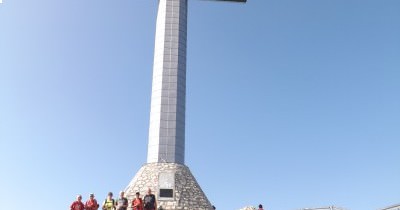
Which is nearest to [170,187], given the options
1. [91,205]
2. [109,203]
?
[109,203]

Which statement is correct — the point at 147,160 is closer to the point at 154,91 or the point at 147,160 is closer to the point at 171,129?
the point at 171,129

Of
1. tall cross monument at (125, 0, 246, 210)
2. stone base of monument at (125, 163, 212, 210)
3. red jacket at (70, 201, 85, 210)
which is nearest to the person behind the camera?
red jacket at (70, 201, 85, 210)

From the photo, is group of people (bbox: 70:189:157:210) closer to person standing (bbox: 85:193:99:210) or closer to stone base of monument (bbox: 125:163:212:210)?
person standing (bbox: 85:193:99:210)

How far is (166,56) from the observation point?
119 feet

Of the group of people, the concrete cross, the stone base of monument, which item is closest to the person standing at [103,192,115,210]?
the group of people

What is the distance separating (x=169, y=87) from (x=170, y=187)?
824cm

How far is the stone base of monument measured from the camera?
30.9 m

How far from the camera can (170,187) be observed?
103ft

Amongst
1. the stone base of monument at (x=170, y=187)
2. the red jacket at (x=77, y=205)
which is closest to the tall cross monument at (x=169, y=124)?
the stone base of monument at (x=170, y=187)

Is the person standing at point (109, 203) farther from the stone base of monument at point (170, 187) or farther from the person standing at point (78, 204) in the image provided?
the stone base of monument at point (170, 187)

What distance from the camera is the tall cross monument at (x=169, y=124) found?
103 feet

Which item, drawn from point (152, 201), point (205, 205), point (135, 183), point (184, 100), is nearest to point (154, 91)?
point (184, 100)

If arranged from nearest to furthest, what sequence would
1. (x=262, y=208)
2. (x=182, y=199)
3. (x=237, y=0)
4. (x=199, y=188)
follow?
(x=262, y=208), (x=182, y=199), (x=199, y=188), (x=237, y=0)

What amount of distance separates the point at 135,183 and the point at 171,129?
508 cm
